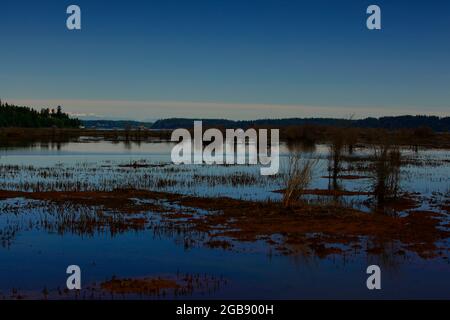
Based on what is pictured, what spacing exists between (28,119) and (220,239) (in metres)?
127

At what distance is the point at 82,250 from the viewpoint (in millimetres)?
14344

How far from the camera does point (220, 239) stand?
15711 millimetres

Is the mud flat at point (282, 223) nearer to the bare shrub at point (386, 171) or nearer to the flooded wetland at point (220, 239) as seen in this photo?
the flooded wetland at point (220, 239)

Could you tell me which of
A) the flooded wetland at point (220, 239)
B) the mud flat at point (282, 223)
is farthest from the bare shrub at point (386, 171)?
the mud flat at point (282, 223)

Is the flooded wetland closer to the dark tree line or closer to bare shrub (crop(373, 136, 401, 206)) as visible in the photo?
bare shrub (crop(373, 136, 401, 206))

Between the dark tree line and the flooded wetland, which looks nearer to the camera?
the flooded wetland

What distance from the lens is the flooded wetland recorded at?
37.8ft

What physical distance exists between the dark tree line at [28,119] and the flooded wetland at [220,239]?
107 m

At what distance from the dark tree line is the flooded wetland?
107116 mm

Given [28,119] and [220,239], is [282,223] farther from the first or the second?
[28,119]

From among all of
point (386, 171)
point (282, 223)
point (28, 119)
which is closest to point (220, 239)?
point (282, 223)

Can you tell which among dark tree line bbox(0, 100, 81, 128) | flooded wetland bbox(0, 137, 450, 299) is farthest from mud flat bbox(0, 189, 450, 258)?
dark tree line bbox(0, 100, 81, 128)
